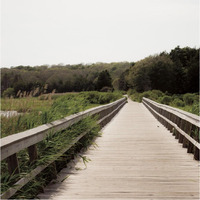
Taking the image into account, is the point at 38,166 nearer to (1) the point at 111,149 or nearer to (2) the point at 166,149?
(1) the point at 111,149

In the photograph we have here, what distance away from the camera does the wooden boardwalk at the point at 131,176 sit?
379cm

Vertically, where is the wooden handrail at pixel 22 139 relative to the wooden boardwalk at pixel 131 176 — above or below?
above

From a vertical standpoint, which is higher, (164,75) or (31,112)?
(164,75)

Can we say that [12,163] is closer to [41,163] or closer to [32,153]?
[32,153]

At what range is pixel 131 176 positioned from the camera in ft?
15.1

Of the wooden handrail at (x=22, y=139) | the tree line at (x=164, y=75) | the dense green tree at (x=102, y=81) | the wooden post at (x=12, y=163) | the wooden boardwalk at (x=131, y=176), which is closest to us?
the wooden handrail at (x=22, y=139)

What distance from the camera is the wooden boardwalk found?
12.4ft

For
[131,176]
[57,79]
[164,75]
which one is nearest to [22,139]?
[131,176]

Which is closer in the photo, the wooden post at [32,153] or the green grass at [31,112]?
the wooden post at [32,153]

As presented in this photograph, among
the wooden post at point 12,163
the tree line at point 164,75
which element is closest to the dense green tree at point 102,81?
the tree line at point 164,75

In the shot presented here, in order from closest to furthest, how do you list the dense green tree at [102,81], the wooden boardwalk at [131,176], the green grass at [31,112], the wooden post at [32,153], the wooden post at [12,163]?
the wooden post at [12,163] < the wooden post at [32,153] < the wooden boardwalk at [131,176] < the green grass at [31,112] < the dense green tree at [102,81]

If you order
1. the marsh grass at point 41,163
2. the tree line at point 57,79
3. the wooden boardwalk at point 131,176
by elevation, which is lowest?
→ the wooden boardwalk at point 131,176

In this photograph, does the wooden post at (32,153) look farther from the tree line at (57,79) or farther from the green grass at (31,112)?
the tree line at (57,79)

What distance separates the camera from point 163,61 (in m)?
59.2
